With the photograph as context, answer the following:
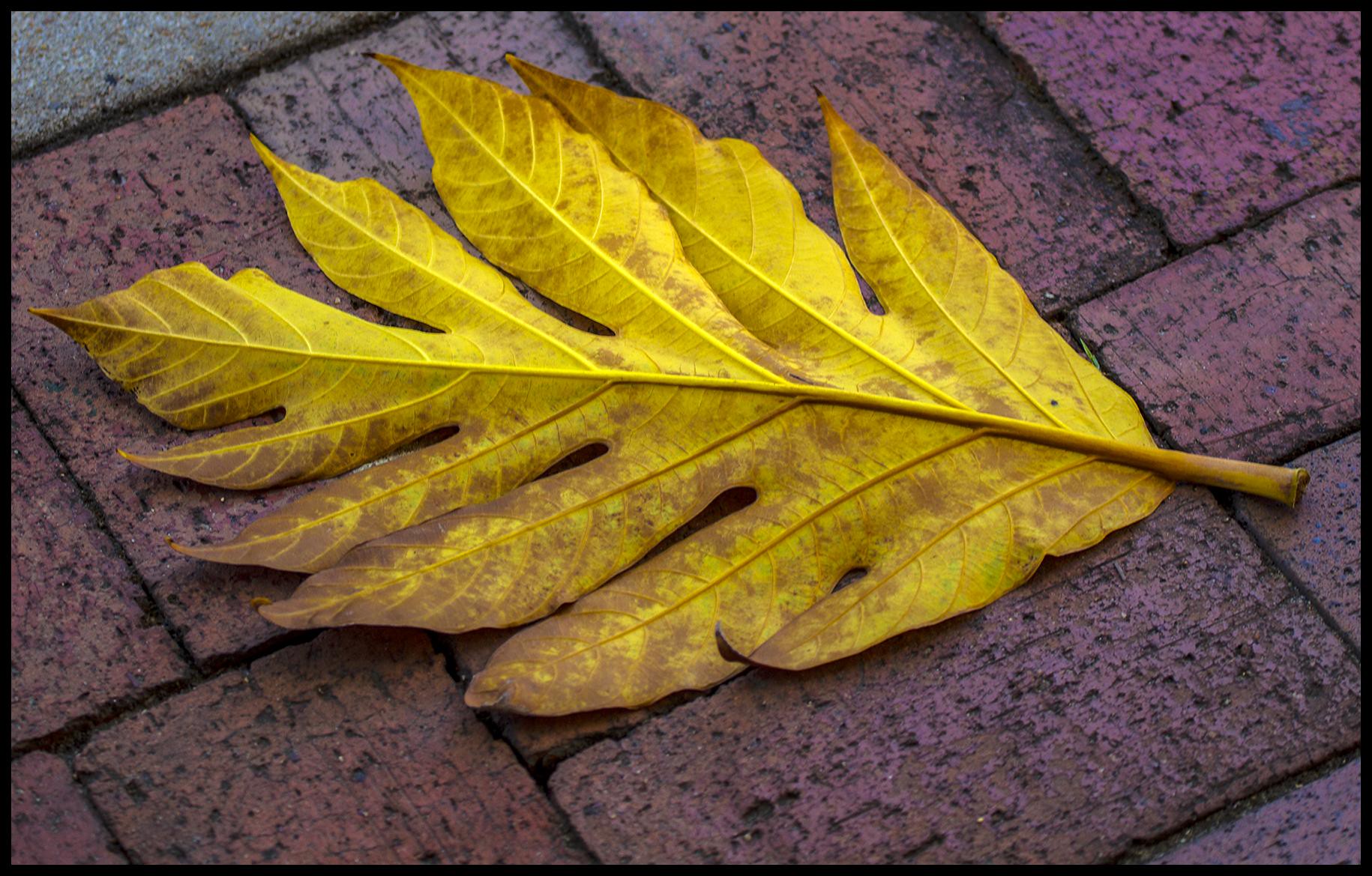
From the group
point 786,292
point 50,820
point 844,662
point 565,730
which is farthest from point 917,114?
point 50,820

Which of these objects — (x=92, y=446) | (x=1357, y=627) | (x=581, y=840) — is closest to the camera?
(x=581, y=840)

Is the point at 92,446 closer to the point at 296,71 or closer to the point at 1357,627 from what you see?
the point at 296,71

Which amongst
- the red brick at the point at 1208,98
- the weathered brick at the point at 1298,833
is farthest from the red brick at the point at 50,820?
the red brick at the point at 1208,98

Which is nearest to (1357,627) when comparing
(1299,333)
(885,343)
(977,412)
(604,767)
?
→ (1299,333)

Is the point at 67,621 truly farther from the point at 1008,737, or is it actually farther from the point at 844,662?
the point at 1008,737

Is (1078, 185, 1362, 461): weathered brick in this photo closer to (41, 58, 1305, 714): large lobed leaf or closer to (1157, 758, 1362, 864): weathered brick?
(41, 58, 1305, 714): large lobed leaf

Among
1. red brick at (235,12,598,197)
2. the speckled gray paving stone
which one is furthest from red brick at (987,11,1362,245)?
the speckled gray paving stone
